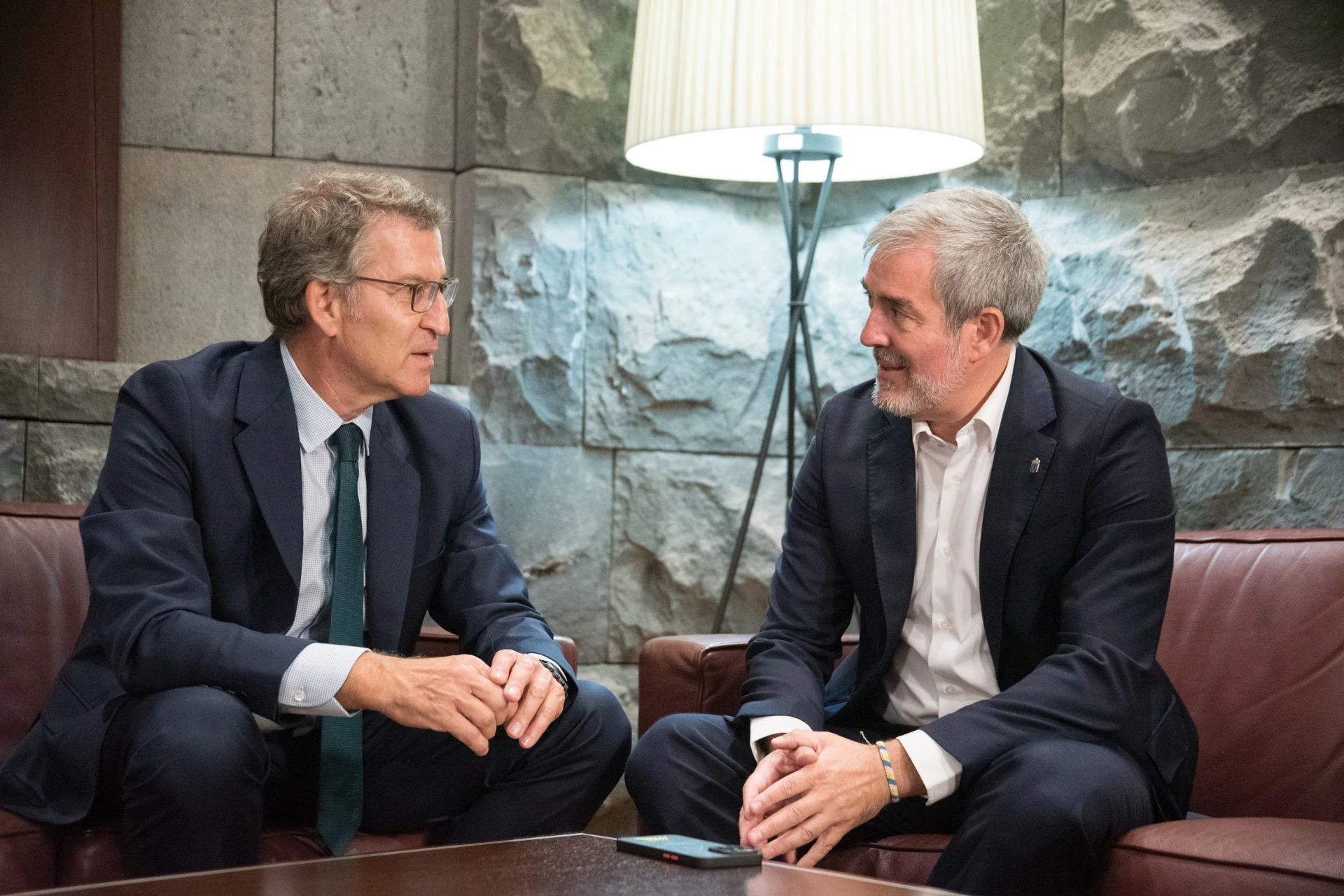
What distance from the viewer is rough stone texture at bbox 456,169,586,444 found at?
3.36 meters

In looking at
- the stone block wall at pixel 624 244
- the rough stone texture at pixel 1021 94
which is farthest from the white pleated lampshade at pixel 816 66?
the stone block wall at pixel 624 244

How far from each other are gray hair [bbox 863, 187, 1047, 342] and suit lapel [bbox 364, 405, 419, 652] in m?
0.85

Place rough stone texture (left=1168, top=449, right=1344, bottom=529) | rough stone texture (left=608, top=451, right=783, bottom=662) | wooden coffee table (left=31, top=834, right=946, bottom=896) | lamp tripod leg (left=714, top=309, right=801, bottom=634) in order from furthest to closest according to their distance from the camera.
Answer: rough stone texture (left=608, top=451, right=783, bottom=662) < lamp tripod leg (left=714, top=309, right=801, bottom=634) < rough stone texture (left=1168, top=449, right=1344, bottom=529) < wooden coffee table (left=31, top=834, right=946, bottom=896)

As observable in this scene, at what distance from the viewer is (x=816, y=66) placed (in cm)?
294

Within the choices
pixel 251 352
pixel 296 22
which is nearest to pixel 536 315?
pixel 296 22

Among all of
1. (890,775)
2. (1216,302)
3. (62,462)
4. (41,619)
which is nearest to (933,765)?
(890,775)

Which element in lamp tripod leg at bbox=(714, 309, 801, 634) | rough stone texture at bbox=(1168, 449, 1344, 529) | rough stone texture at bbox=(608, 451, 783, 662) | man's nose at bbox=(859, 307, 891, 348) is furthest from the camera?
rough stone texture at bbox=(608, 451, 783, 662)

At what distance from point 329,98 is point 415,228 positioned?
1311 millimetres

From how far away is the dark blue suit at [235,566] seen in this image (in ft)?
6.61

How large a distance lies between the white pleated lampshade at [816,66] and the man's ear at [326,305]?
1.00 meters

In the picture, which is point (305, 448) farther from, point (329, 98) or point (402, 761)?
point (329, 98)

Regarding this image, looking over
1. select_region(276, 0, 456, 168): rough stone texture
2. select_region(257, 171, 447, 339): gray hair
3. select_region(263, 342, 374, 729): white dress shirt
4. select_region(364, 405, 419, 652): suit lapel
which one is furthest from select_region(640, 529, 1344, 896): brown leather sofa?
select_region(276, 0, 456, 168): rough stone texture

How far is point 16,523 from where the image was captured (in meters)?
2.49

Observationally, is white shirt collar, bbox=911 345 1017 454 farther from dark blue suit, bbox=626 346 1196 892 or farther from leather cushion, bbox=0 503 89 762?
leather cushion, bbox=0 503 89 762
